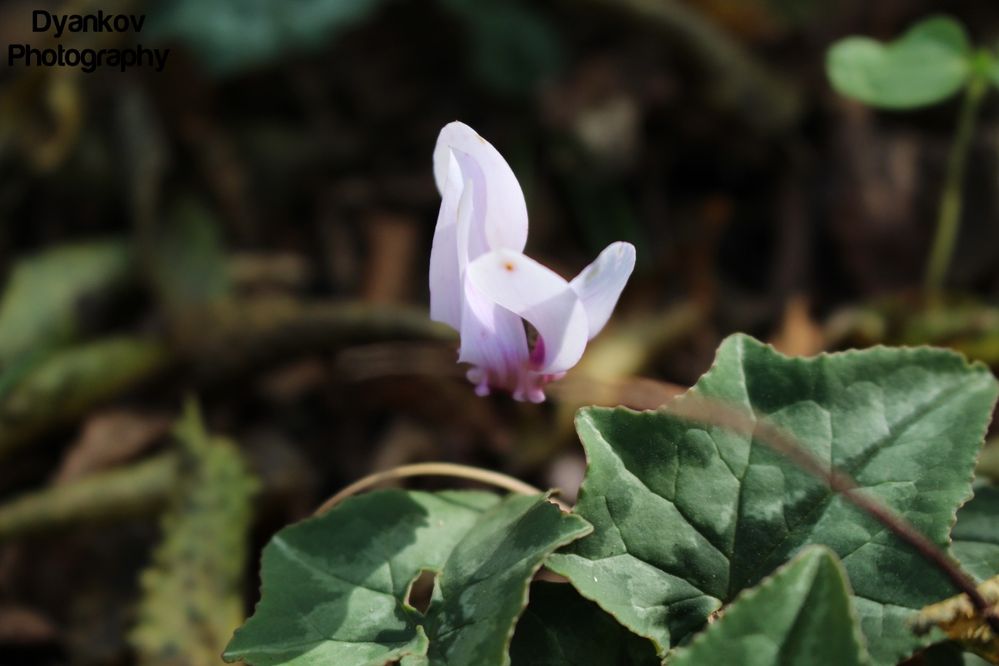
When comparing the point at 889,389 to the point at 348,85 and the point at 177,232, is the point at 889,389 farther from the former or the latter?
the point at 348,85

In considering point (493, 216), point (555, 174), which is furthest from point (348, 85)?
point (493, 216)

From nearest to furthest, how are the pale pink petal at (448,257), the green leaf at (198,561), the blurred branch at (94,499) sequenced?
the pale pink petal at (448,257)
the green leaf at (198,561)
the blurred branch at (94,499)

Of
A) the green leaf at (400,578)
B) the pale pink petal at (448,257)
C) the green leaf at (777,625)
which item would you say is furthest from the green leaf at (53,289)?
the green leaf at (777,625)

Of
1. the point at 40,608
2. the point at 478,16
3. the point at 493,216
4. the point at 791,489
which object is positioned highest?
the point at 478,16

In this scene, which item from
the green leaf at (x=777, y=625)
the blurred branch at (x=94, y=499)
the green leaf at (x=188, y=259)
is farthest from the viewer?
the green leaf at (x=188, y=259)

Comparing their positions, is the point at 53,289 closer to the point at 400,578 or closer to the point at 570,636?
the point at 400,578

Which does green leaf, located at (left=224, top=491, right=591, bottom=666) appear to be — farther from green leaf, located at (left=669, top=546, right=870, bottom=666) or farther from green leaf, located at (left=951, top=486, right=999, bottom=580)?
green leaf, located at (left=951, top=486, right=999, bottom=580)

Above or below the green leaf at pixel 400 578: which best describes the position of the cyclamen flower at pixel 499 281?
above

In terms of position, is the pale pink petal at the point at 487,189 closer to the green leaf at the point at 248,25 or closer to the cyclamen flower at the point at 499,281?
the cyclamen flower at the point at 499,281

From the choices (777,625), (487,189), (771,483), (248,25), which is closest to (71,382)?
(248,25)
